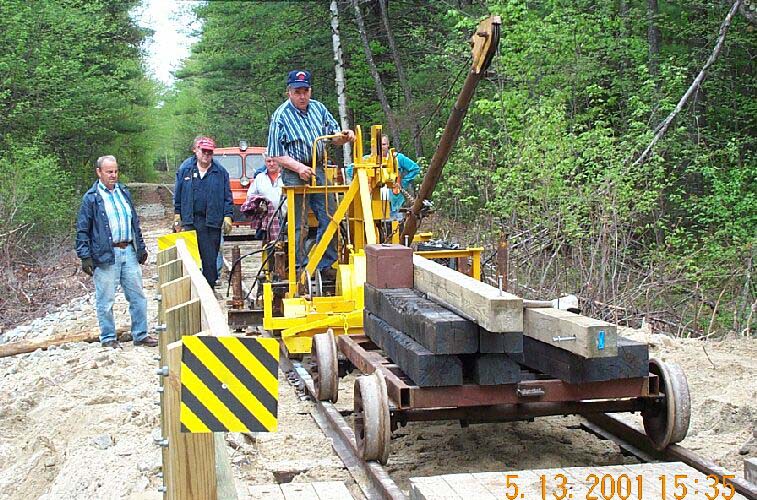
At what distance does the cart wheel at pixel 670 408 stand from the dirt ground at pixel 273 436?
1.17 feet

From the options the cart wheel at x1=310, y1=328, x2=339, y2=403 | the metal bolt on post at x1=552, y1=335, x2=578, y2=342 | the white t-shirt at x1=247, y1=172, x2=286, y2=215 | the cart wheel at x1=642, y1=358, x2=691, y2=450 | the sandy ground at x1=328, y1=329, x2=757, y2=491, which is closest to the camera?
the metal bolt on post at x1=552, y1=335, x2=578, y2=342

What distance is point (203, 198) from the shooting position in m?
10.8

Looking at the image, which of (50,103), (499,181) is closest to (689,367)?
(499,181)

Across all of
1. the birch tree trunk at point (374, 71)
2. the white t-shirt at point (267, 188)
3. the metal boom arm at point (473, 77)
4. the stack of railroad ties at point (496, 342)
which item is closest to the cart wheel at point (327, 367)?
the stack of railroad ties at point (496, 342)

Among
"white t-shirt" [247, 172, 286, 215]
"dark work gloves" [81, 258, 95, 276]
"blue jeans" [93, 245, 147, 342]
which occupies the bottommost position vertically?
"blue jeans" [93, 245, 147, 342]

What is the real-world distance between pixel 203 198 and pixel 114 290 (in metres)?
1.53

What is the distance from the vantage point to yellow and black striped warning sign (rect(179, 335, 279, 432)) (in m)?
2.97

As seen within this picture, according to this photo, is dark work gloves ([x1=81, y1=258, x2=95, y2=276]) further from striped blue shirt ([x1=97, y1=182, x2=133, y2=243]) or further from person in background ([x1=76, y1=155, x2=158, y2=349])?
striped blue shirt ([x1=97, y1=182, x2=133, y2=243])

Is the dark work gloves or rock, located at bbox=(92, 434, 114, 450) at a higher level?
the dark work gloves

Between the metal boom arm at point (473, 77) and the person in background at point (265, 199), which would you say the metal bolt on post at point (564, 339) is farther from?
the person in background at point (265, 199)

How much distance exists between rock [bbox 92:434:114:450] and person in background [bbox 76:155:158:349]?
3.33 m

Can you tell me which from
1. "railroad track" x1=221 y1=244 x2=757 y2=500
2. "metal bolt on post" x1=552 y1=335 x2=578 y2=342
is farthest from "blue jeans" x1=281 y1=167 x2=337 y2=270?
"metal bolt on post" x1=552 y1=335 x2=578 y2=342

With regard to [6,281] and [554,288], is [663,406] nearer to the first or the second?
[554,288]

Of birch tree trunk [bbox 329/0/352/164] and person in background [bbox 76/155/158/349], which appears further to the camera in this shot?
birch tree trunk [bbox 329/0/352/164]
